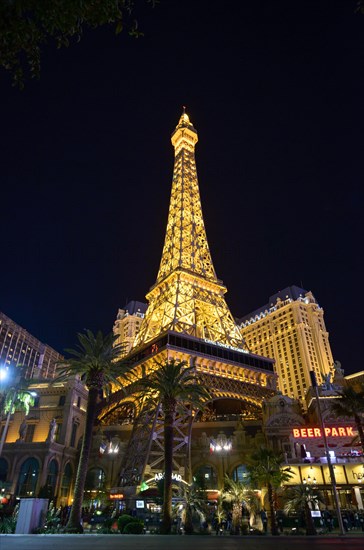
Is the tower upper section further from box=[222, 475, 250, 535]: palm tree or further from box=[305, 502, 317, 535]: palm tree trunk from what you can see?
box=[305, 502, 317, 535]: palm tree trunk

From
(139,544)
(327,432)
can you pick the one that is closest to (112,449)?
(327,432)

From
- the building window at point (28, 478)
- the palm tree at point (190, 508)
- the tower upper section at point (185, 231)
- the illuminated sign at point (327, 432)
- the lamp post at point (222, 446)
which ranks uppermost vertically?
the tower upper section at point (185, 231)

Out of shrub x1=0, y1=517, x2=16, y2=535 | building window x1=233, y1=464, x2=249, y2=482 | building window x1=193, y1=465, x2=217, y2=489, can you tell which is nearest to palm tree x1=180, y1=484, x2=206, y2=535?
shrub x1=0, y1=517, x2=16, y2=535

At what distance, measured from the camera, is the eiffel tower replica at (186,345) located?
168 ft

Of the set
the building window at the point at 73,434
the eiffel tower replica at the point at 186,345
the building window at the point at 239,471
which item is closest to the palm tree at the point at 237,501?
the eiffel tower replica at the point at 186,345

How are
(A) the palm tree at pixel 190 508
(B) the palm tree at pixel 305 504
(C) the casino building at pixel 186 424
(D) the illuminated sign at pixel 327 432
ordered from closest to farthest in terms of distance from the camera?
(A) the palm tree at pixel 190 508, (B) the palm tree at pixel 305 504, (C) the casino building at pixel 186 424, (D) the illuminated sign at pixel 327 432

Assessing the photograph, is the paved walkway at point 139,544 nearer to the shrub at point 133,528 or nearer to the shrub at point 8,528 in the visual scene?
the shrub at point 8,528

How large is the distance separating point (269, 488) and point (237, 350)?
3839 centimetres

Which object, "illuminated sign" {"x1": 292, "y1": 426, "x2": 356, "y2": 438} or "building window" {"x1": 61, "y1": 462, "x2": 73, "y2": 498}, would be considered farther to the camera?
"building window" {"x1": 61, "y1": 462, "x2": 73, "y2": 498}

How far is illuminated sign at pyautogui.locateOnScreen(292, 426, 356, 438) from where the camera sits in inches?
1828

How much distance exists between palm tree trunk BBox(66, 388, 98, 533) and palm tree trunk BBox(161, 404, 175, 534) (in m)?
5.72

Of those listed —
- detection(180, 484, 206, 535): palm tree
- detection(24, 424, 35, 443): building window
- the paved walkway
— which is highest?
detection(24, 424, 35, 443): building window

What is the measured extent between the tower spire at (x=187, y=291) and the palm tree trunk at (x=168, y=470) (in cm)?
3411

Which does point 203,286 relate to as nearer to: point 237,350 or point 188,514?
point 237,350
